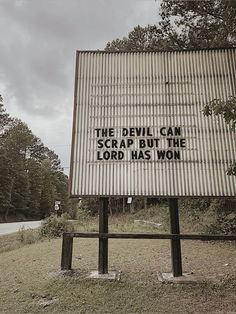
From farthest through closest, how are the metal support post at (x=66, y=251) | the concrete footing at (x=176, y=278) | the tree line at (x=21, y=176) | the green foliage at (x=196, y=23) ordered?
1. the tree line at (x=21, y=176)
2. the green foliage at (x=196, y=23)
3. the metal support post at (x=66, y=251)
4. the concrete footing at (x=176, y=278)

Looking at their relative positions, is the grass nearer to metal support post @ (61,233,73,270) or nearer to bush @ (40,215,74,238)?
metal support post @ (61,233,73,270)

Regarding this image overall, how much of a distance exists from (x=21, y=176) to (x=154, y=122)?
44.5m

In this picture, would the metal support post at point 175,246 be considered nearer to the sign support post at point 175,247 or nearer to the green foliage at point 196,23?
the sign support post at point 175,247

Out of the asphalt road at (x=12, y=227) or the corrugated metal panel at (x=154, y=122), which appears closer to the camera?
the corrugated metal panel at (x=154, y=122)

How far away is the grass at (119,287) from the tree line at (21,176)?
120 feet

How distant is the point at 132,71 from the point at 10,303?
6059 mm

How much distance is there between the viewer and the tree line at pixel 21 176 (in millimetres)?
45375

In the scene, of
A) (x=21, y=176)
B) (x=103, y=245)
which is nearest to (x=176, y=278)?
(x=103, y=245)

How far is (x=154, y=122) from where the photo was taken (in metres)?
8.37

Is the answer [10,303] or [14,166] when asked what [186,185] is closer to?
[10,303]

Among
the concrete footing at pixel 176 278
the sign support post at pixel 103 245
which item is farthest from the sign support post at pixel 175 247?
the sign support post at pixel 103 245

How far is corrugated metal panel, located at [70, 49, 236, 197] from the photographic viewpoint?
7.91 meters

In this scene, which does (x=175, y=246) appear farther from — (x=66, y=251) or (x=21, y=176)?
(x=21, y=176)

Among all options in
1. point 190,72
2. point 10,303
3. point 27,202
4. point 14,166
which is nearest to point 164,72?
point 190,72
